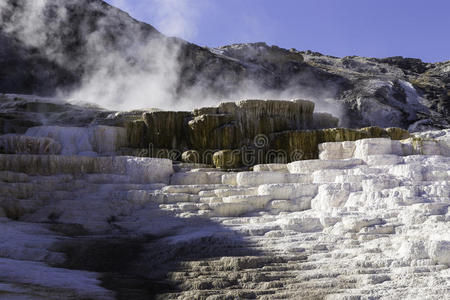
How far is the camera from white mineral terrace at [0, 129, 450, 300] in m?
5.57

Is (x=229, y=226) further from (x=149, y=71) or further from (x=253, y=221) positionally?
(x=149, y=71)

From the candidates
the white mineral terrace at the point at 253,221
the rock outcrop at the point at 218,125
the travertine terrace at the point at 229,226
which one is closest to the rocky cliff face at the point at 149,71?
the rock outcrop at the point at 218,125

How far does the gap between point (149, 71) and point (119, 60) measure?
4.82 feet

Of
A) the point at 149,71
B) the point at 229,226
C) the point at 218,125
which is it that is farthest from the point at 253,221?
the point at 149,71

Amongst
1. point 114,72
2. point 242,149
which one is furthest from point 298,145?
point 114,72

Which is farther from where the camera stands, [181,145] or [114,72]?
[114,72]

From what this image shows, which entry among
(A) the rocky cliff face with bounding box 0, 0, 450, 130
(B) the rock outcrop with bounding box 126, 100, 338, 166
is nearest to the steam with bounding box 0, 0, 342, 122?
(A) the rocky cliff face with bounding box 0, 0, 450, 130

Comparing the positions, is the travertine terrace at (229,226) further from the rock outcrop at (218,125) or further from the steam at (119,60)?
the steam at (119,60)

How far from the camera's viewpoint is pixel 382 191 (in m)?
8.35

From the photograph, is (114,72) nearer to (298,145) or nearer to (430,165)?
(298,145)

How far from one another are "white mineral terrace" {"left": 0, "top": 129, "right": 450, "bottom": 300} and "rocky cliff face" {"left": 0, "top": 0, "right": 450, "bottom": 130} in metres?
12.1

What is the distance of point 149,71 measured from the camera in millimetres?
23766

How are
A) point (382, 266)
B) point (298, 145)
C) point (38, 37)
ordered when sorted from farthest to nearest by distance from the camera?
point (38, 37)
point (298, 145)
point (382, 266)

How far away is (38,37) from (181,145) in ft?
39.9
